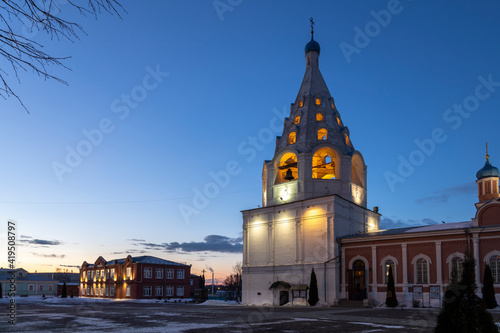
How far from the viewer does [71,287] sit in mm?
90688

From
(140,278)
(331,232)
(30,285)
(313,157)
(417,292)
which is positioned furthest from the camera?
(30,285)

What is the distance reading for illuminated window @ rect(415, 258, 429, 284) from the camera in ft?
111

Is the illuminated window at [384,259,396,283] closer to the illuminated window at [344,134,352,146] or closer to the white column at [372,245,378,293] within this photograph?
the white column at [372,245,378,293]

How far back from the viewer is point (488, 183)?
3775 cm

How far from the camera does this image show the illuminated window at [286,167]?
4288 centimetres

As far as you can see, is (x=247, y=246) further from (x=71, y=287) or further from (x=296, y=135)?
(x=71, y=287)

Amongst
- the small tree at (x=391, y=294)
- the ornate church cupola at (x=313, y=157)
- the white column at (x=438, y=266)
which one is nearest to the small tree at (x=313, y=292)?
the small tree at (x=391, y=294)

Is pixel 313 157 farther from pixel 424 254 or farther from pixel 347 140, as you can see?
pixel 424 254

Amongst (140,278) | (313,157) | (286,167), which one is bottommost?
(140,278)

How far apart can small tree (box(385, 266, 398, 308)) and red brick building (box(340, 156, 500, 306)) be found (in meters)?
1.09

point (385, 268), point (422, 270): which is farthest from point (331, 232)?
point (422, 270)

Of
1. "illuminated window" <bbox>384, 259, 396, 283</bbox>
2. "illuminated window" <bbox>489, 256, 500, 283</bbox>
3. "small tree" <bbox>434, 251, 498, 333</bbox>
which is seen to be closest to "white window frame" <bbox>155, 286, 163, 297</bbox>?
"illuminated window" <bbox>384, 259, 396, 283</bbox>

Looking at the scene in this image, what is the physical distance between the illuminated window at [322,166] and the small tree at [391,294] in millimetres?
11904

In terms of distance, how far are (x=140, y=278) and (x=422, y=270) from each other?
133 feet
